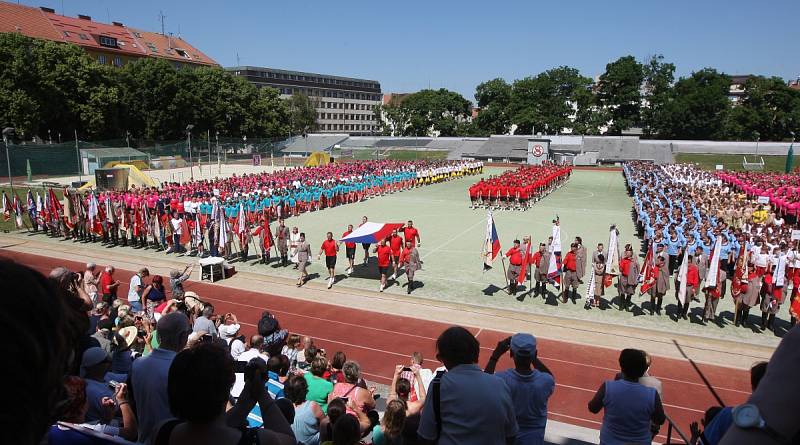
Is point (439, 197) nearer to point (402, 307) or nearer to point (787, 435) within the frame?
point (402, 307)

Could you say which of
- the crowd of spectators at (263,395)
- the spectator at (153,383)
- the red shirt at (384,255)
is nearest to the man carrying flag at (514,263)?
the red shirt at (384,255)

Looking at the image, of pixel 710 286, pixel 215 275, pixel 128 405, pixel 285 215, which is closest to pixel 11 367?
pixel 128 405

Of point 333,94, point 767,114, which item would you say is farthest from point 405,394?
point 333,94

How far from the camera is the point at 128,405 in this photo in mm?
4043

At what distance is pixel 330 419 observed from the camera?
4895 millimetres

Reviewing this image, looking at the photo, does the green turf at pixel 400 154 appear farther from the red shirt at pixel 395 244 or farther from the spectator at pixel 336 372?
the spectator at pixel 336 372

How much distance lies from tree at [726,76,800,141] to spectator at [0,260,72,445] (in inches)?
3634

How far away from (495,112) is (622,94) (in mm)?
20682

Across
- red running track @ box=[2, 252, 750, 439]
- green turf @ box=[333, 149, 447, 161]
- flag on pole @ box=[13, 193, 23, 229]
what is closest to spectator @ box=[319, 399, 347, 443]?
red running track @ box=[2, 252, 750, 439]

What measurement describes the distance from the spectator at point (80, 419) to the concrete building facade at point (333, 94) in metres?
113

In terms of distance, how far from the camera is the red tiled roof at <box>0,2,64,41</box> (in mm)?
65000

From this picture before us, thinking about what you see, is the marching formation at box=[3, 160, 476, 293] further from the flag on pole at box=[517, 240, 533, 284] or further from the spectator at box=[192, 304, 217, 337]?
the spectator at box=[192, 304, 217, 337]

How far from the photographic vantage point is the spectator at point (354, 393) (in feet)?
18.4

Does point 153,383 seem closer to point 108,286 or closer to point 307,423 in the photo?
point 307,423
